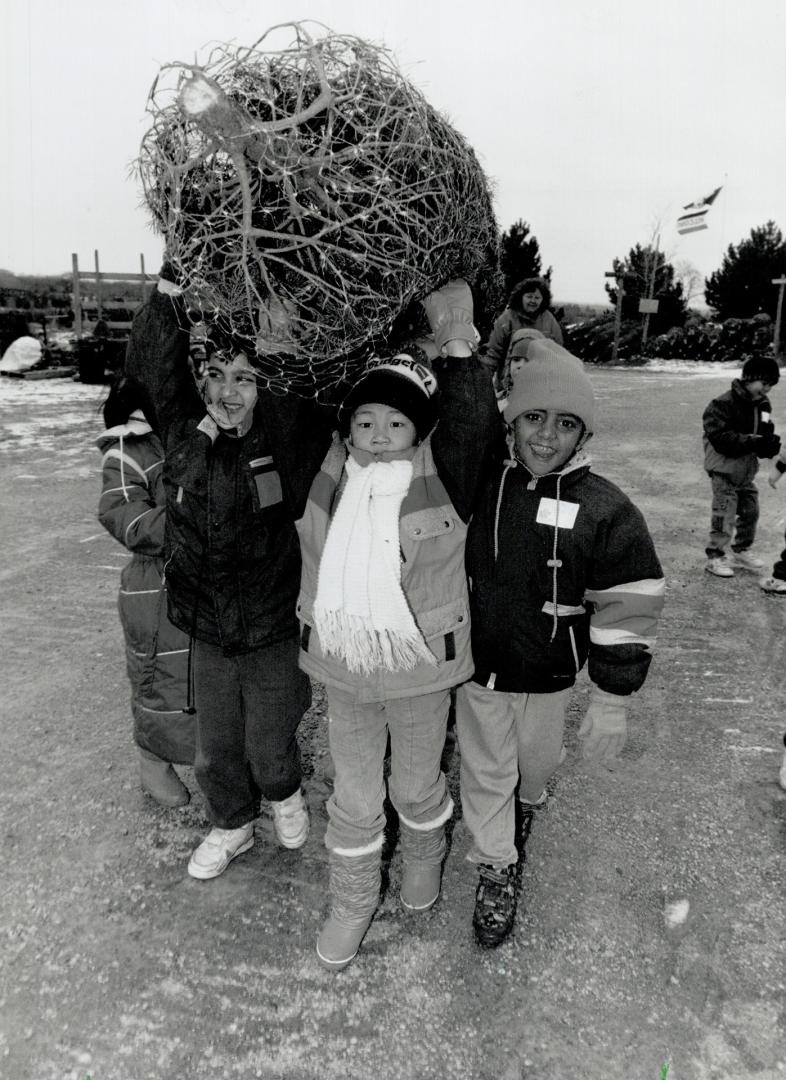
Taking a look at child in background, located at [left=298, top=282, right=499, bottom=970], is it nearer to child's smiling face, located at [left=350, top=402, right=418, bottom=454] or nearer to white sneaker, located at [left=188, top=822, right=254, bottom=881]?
child's smiling face, located at [left=350, top=402, right=418, bottom=454]

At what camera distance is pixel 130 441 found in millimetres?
2375

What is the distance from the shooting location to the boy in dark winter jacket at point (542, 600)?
6.73 ft

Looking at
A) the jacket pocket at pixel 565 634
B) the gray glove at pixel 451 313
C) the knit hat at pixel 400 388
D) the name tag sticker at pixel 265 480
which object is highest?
the gray glove at pixel 451 313

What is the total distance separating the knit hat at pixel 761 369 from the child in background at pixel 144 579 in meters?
3.99

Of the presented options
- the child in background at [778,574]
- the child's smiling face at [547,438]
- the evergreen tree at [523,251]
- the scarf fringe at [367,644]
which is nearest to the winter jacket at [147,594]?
the scarf fringe at [367,644]

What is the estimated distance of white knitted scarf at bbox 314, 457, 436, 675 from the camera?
6.26 feet

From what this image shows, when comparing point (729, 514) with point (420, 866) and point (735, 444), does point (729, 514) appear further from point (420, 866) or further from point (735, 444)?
point (420, 866)

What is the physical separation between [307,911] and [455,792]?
740 millimetres

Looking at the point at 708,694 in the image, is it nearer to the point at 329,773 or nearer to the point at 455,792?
the point at 455,792

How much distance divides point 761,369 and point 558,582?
11.8ft

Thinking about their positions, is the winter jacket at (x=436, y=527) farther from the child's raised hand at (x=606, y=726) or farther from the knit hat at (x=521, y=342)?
the knit hat at (x=521, y=342)

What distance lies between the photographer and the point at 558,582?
6.86 ft

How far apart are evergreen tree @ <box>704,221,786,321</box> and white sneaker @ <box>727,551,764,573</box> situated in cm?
2830

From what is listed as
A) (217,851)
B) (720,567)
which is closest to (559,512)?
(217,851)
